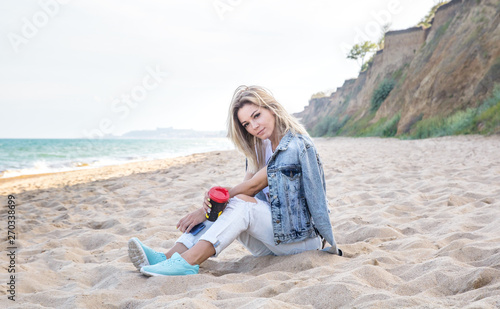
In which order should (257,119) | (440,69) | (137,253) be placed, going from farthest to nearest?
(440,69), (257,119), (137,253)

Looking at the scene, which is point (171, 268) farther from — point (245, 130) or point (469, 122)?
A: point (469, 122)

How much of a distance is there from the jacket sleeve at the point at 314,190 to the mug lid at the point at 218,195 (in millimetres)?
518

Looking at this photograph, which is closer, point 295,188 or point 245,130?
point 295,188

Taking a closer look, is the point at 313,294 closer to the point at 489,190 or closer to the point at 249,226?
the point at 249,226

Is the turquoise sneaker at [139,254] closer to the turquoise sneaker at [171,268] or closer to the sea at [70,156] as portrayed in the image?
the turquoise sneaker at [171,268]

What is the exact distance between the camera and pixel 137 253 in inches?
97.0

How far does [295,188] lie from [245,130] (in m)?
0.68

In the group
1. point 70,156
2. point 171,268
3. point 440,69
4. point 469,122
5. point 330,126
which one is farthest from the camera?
point 330,126

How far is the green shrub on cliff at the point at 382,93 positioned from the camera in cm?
2566

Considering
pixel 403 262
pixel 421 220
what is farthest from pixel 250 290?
pixel 421 220

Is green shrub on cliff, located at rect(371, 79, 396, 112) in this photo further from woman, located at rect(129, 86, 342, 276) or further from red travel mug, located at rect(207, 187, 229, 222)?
red travel mug, located at rect(207, 187, 229, 222)

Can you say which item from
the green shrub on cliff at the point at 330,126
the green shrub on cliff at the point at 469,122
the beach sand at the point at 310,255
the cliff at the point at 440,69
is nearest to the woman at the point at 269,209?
the beach sand at the point at 310,255

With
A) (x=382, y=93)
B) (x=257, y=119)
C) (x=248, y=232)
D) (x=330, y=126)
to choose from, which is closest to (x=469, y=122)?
(x=257, y=119)

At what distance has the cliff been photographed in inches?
547
